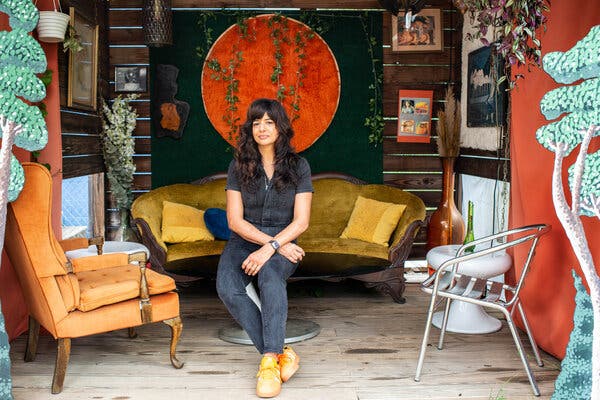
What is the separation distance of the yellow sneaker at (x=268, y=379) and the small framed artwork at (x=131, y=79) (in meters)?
3.45

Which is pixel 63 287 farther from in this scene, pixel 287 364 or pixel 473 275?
pixel 473 275

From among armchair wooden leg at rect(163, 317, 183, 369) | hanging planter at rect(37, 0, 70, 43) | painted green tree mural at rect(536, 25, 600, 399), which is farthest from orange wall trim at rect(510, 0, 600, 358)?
hanging planter at rect(37, 0, 70, 43)

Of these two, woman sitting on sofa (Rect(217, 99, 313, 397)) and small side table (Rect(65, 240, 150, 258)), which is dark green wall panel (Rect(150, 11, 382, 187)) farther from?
woman sitting on sofa (Rect(217, 99, 313, 397))

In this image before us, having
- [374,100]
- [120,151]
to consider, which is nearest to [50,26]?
[120,151]

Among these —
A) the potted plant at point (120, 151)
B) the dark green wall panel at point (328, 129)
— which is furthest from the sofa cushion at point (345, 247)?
the potted plant at point (120, 151)

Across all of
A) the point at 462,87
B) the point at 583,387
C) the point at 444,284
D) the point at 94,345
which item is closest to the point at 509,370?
the point at 444,284

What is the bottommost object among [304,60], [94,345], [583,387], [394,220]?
[94,345]

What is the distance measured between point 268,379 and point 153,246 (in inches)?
79.9

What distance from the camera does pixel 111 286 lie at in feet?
11.1

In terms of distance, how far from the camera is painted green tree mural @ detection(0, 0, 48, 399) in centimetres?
271

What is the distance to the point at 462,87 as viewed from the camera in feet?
19.8

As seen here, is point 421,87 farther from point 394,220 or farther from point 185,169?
point 185,169

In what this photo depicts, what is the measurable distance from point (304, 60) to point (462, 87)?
1.46 metres

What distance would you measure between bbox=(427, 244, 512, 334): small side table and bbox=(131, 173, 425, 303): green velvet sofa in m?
0.60
